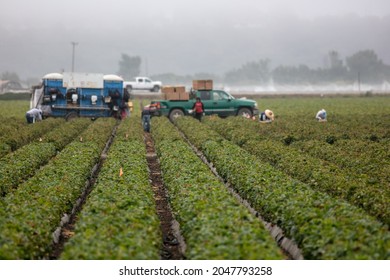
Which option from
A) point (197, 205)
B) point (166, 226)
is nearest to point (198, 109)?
point (166, 226)

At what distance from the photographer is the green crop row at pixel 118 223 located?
877 centimetres

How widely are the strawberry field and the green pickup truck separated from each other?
18.2 metres

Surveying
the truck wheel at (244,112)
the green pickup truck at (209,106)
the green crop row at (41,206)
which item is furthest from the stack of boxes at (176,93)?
the green crop row at (41,206)

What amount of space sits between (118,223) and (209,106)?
1186 inches

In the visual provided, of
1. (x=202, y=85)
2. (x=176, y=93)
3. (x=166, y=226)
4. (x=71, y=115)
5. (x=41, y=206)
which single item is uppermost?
(x=202, y=85)

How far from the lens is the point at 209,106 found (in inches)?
1570

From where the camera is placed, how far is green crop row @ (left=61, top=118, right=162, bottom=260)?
877cm

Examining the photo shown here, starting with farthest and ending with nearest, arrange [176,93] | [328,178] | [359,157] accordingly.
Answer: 1. [176,93]
2. [359,157]
3. [328,178]

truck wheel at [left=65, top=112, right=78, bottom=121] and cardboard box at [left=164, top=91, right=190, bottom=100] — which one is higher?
cardboard box at [left=164, top=91, right=190, bottom=100]

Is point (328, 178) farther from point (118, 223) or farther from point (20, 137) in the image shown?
point (20, 137)

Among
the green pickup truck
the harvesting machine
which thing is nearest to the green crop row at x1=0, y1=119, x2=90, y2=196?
the harvesting machine

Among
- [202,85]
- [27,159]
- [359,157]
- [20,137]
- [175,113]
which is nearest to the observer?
[27,159]

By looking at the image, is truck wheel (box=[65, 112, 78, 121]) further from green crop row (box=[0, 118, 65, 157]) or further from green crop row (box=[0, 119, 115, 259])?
green crop row (box=[0, 119, 115, 259])

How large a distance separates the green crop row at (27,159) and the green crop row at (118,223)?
2.44 meters
